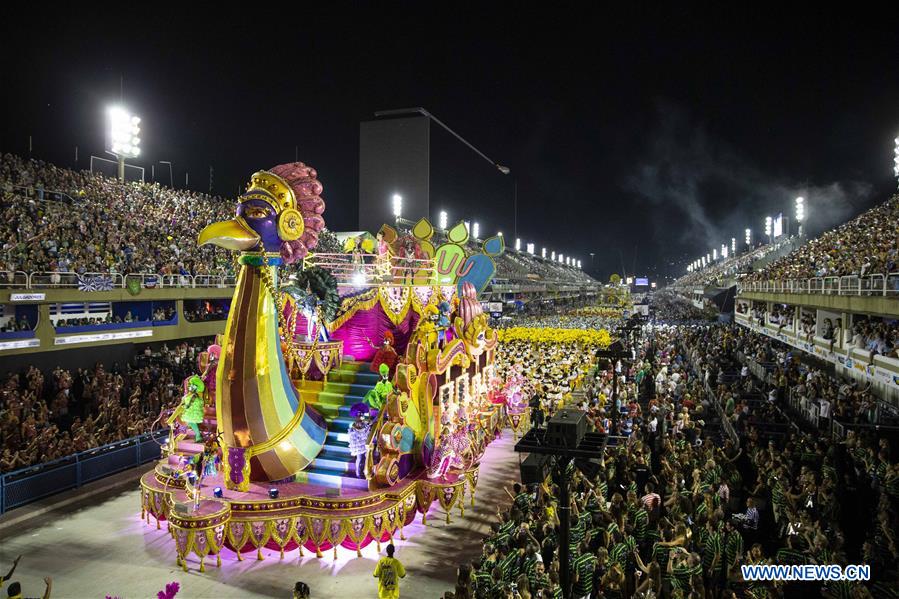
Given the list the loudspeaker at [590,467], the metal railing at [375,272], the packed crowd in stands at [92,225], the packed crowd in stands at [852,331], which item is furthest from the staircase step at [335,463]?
the packed crowd in stands at [852,331]

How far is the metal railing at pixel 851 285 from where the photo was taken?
1392cm

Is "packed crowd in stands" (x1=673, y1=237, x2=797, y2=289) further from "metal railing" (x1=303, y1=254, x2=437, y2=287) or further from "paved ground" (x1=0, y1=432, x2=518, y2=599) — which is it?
"paved ground" (x1=0, y1=432, x2=518, y2=599)

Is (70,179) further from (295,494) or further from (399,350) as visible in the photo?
(295,494)

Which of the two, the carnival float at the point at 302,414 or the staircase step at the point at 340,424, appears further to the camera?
the staircase step at the point at 340,424

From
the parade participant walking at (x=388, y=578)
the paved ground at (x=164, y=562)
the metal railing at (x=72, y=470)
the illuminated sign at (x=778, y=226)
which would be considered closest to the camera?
the parade participant walking at (x=388, y=578)

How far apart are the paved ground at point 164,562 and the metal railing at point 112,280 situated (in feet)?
30.9

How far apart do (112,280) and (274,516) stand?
1531 centimetres

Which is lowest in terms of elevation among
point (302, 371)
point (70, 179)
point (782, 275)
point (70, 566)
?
point (70, 566)

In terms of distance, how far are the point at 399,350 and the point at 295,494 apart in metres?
4.20

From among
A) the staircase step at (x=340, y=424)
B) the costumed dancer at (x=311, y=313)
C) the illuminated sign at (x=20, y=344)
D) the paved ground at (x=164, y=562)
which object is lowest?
the paved ground at (x=164, y=562)

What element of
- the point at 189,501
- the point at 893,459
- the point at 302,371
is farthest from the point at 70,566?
the point at 893,459

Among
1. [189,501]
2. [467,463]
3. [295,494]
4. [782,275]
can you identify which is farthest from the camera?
[782,275]

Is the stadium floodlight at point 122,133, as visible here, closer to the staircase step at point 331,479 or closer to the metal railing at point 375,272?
the metal railing at point 375,272

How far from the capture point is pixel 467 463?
11.9 meters
